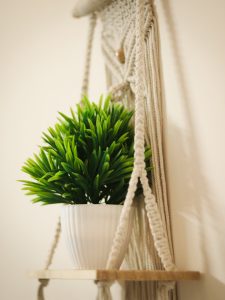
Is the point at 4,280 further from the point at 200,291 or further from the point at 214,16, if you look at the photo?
the point at 214,16

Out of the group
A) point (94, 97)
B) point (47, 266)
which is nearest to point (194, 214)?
point (47, 266)

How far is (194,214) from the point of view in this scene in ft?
2.40

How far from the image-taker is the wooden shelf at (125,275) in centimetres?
58

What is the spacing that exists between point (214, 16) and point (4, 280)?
0.90m

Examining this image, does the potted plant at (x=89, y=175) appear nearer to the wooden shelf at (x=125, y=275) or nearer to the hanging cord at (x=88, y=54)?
the wooden shelf at (x=125, y=275)

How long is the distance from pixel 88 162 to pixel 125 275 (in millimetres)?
234

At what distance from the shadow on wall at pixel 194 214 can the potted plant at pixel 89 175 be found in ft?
0.26

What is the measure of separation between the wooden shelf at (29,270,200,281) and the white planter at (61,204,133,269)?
62mm

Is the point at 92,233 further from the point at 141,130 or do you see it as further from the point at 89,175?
→ the point at 141,130

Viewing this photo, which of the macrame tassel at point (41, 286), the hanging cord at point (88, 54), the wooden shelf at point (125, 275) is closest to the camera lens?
the wooden shelf at point (125, 275)

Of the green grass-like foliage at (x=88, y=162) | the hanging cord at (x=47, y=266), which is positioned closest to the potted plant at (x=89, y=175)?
the green grass-like foliage at (x=88, y=162)

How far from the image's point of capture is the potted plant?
70 centimetres

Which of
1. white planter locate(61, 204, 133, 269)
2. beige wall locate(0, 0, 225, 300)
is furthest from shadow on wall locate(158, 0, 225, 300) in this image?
white planter locate(61, 204, 133, 269)

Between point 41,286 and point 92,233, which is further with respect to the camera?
point 41,286
